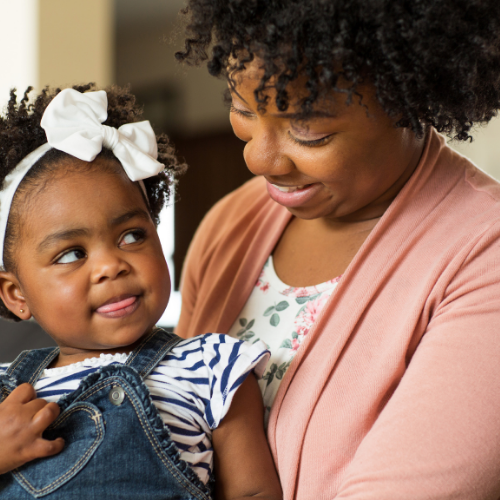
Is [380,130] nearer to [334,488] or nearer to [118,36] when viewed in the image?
[334,488]

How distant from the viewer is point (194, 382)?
1.23 metres

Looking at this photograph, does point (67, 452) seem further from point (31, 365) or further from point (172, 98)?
point (172, 98)

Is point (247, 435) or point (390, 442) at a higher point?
point (390, 442)

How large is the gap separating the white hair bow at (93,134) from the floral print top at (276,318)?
39cm

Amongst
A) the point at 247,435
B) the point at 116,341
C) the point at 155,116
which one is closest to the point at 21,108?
the point at 116,341

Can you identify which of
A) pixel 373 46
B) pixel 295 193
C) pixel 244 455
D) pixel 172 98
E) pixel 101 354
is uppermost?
pixel 373 46

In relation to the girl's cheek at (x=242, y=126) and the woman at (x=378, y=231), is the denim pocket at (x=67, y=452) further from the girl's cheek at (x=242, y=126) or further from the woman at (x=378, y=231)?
the girl's cheek at (x=242, y=126)

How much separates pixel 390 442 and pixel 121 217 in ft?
2.16

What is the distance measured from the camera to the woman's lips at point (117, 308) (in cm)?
121

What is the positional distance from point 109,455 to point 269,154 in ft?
2.05

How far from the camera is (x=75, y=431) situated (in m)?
1.15

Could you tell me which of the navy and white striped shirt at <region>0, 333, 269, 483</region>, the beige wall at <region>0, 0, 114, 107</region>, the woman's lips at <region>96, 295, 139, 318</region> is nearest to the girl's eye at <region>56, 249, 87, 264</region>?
the woman's lips at <region>96, 295, 139, 318</region>

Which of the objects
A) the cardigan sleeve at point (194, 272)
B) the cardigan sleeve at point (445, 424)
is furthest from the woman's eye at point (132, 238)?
the cardigan sleeve at point (445, 424)

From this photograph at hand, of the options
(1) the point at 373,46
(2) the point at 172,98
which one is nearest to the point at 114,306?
(1) the point at 373,46
